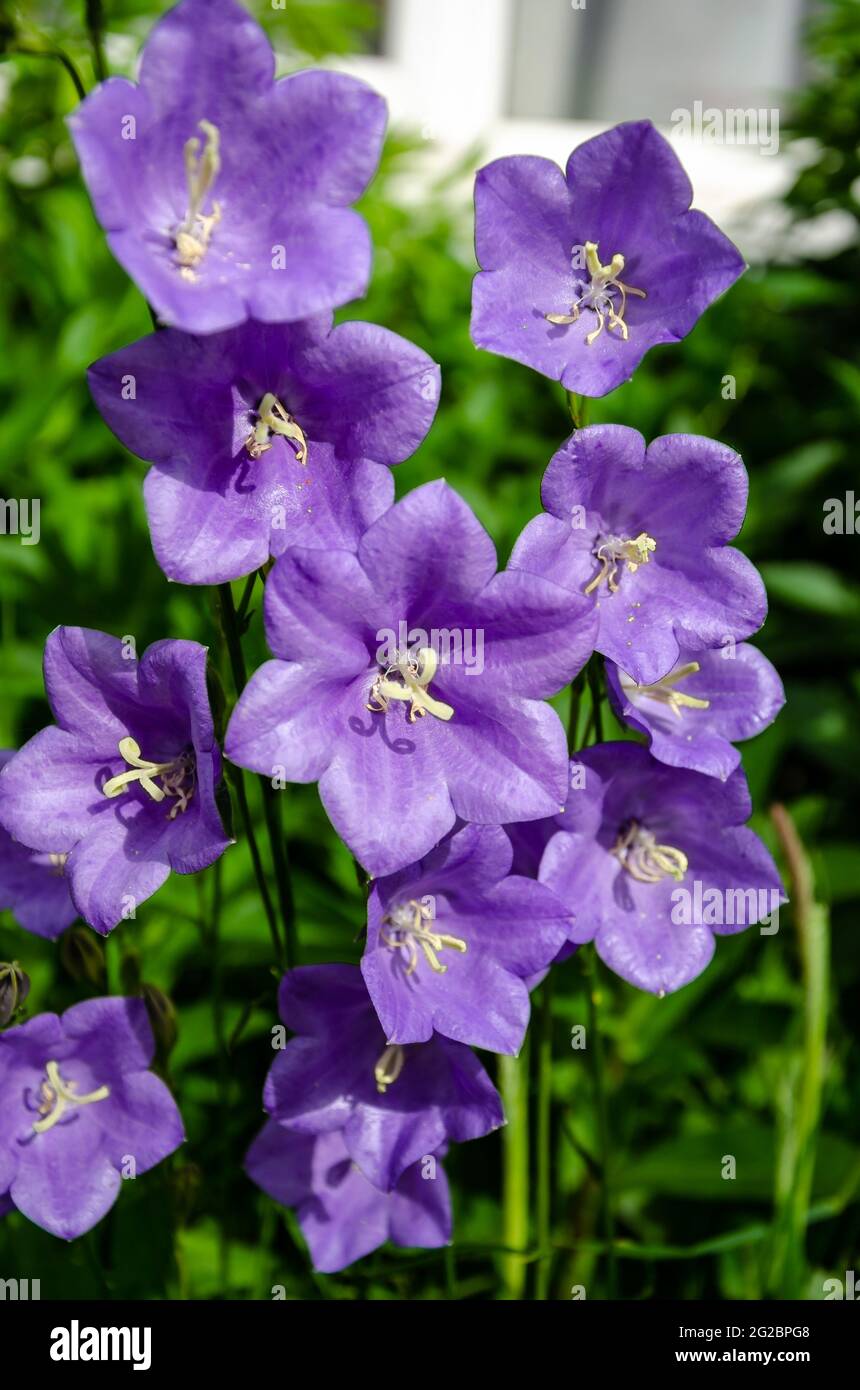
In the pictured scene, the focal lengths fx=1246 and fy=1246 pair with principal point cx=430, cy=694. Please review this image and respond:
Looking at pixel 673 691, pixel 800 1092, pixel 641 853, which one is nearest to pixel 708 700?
pixel 673 691

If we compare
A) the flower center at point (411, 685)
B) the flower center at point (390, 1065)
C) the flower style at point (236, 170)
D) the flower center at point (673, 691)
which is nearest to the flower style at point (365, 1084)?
the flower center at point (390, 1065)

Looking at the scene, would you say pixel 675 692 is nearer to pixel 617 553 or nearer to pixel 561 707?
pixel 617 553

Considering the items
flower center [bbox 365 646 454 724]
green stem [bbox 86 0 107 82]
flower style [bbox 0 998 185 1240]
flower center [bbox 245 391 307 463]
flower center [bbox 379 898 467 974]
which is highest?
green stem [bbox 86 0 107 82]

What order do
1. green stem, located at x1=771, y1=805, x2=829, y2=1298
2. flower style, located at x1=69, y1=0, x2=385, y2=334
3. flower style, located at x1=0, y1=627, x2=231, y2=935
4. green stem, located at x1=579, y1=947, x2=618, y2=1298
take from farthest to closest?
green stem, located at x1=771, y1=805, x2=829, y2=1298, green stem, located at x1=579, y1=947, x2=618, y2=1298, flower style, located at x1=0, y1=627, x2=231, y2=935, flower style, located at x1=69, y1=0, x2=385, y2=334

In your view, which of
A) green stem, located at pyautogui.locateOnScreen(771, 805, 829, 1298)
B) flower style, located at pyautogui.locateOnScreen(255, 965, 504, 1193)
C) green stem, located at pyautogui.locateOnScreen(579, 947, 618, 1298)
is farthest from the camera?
green stem, located at pyautogui.locateOnScreen(771, 805, 829, 1298)

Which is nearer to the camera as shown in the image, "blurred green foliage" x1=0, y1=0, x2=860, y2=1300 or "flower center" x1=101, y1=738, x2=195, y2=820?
"flower center" x1=101, y1=738, x2=195, y2=820

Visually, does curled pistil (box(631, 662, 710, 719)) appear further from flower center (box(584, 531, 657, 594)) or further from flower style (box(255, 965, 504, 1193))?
flower style (box(255, 965, 504, 1193))

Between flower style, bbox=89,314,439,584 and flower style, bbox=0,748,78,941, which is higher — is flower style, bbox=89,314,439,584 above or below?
above

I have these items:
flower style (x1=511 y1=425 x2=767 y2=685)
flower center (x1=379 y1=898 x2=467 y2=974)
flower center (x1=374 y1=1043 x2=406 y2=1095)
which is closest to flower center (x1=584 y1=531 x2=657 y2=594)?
flower style (x1=511 y1=425 x2=767 y2=685)
